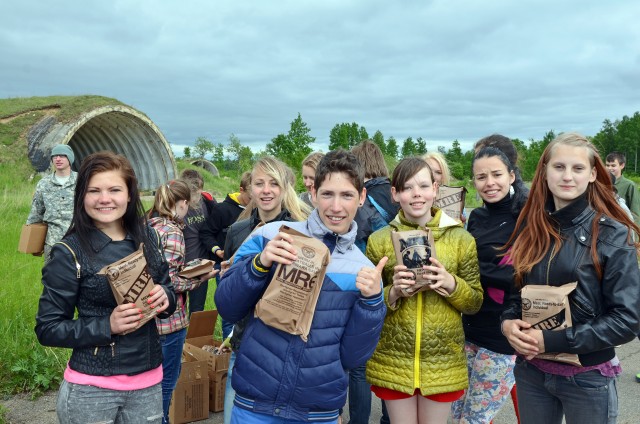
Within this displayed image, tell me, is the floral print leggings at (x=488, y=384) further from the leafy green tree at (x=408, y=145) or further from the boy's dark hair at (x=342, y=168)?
the leafy green tree at (x=408, y=145)

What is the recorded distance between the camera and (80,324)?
104 inches

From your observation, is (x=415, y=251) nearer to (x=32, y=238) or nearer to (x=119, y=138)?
(x=32, y=238)

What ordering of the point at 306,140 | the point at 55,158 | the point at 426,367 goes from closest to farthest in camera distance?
1. the point at 426,367
2. the point at 55,158
3. the point at 306,140

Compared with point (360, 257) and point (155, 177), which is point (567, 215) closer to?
point (360, 257)

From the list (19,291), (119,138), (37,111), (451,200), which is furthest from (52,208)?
(119,138)

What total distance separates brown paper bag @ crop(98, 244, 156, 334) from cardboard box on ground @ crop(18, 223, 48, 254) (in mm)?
4752

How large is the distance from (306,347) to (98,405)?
3.52 ft

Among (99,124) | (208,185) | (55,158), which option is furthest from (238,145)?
(55,158)

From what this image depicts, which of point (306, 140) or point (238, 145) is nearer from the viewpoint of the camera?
point (306, 140)

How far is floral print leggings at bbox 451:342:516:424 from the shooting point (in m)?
3.52

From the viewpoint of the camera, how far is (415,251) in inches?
117

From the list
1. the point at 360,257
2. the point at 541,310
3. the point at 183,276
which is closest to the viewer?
the point at 541,310

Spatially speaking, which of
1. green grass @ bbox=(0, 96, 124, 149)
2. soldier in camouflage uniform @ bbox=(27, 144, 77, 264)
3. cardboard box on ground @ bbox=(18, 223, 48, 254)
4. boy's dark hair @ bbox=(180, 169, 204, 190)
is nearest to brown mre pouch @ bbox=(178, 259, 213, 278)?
boy's dark hair @ bbox=(180, 169, 204, 190)

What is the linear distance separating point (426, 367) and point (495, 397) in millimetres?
718
